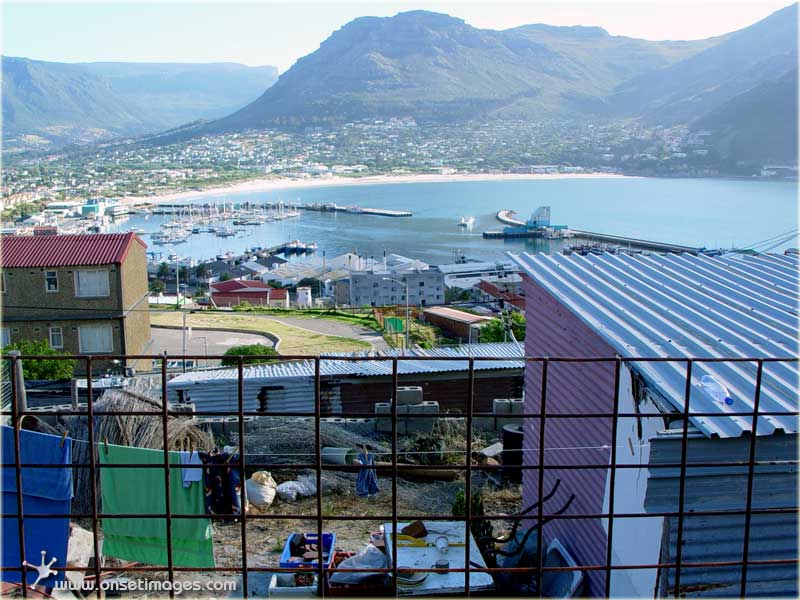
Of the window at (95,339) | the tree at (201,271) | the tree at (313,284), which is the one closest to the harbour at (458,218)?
the tree at (201,271)

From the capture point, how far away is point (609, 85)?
94375mm

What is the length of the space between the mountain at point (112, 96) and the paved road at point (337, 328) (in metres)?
92.3

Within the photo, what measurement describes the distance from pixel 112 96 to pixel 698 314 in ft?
485

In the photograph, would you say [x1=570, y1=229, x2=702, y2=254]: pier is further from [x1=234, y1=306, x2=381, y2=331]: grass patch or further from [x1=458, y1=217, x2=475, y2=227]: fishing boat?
[x1=234, y1=306, x2=381, y2=331]: grass patch

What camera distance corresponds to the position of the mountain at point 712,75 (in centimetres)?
7312

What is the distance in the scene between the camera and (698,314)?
8.19 ft

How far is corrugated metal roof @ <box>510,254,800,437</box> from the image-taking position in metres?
1.88

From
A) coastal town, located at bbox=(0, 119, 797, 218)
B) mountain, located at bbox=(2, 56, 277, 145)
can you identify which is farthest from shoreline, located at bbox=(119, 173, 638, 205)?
mountain, located at bbox=(2, 56, 277, 145)

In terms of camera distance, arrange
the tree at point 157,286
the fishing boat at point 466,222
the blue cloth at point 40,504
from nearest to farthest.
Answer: the blue cloth at point 40,504 → the tree at point 157,286 → the fishing boat at point 466,222

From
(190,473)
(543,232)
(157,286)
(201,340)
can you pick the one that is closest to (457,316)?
(201,340)

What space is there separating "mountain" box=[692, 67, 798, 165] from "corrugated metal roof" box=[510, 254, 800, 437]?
57285mm

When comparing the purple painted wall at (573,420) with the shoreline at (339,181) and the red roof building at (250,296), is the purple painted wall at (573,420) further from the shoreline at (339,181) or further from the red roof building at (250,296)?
the shoreline at (339,181)

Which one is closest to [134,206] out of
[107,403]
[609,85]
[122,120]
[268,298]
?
[268,298]

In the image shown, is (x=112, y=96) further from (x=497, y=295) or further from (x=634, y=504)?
(x=634, y=504)
